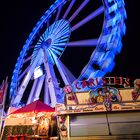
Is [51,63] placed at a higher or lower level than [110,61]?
higher

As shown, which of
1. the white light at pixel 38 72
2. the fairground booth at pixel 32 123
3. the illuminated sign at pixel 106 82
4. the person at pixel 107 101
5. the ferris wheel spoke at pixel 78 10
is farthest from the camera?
the white light at pixel 38 72

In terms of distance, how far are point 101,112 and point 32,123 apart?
3.61 m

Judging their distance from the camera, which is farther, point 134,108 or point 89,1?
point 89,1

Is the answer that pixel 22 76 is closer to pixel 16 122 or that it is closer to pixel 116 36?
pixel 16 122

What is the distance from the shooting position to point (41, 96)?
15211 mm

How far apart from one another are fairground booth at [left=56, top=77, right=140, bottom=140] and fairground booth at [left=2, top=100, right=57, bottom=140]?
114 cm

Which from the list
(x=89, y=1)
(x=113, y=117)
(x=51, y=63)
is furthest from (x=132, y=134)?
(x=89, y=1)

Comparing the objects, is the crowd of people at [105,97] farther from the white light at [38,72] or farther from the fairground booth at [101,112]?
the white light at [38,72]

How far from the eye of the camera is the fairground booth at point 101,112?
7176mm

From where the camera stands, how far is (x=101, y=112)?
24.3 feet

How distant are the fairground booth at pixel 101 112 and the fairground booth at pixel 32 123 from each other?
1.14 metres

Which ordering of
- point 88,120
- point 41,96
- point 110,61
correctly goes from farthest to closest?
point 41,96
point 110,61
point 88,120

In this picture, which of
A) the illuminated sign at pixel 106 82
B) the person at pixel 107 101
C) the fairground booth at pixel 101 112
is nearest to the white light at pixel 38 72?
the illuminated sign at pixel 106 82

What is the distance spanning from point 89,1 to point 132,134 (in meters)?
10.0
